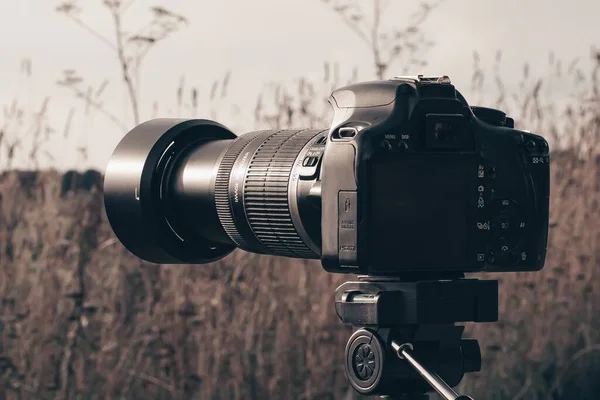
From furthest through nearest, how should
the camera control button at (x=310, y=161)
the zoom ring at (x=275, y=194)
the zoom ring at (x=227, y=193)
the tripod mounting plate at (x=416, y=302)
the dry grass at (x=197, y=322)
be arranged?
the dry grass at (x=197, y=322)
the zoom ring at (x=227, y=193)
the zoom ring at (x=275, y=194)
the camera control button at (x=310, y=161)
the tripod mounting plate at (x=416, y=302)

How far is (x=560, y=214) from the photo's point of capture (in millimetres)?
4297

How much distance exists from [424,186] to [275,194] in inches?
16.5

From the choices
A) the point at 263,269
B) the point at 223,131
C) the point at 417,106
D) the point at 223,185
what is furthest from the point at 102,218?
the point at 417,106

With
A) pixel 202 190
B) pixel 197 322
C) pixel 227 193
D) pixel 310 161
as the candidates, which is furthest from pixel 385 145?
pixel 197 322

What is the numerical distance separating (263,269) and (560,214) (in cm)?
108

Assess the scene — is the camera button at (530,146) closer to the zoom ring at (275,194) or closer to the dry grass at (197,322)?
the zoom ring at (275,194)

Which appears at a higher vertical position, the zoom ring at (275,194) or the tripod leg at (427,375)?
the zoom ring at (275,194)

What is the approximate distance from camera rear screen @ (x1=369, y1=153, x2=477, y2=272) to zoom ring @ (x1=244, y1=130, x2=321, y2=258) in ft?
1.03

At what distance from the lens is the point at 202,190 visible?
277 centimetres

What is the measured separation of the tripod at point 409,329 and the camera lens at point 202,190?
24 centimetres

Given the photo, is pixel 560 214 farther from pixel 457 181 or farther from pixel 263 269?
pixel 457 181

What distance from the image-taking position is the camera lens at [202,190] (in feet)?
8.21

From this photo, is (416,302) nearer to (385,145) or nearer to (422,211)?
(422,211)

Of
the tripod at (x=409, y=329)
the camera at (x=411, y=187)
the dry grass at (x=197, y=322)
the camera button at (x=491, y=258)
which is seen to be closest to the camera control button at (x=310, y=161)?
the camera at (x=411, y=187)
